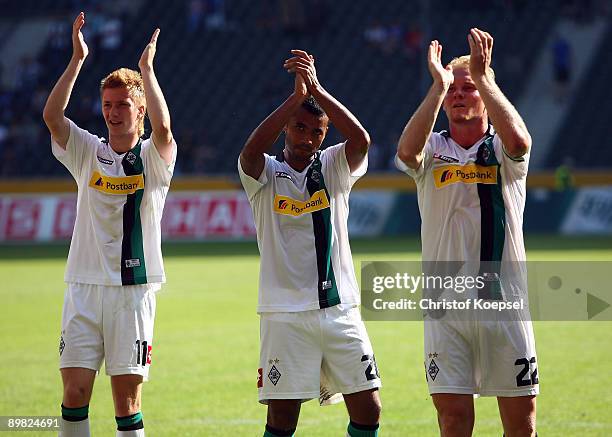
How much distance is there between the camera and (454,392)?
18.0ft

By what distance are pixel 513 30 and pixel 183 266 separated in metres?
16.5

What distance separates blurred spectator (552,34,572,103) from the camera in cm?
3117

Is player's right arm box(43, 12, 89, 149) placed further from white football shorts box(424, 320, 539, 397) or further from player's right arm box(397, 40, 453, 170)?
white football shorts box(424, 320, 539, 397)

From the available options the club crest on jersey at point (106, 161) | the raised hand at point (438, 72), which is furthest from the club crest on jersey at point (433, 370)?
the club crest on jersey at point (106, 161)

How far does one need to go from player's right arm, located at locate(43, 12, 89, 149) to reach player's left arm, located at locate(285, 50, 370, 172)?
4.14ft

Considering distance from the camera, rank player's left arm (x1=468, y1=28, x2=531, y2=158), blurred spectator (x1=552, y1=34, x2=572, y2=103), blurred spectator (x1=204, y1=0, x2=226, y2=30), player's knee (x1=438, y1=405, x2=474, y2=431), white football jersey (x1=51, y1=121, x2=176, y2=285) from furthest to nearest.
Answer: blurred spectator (x1=204, y1=0, x2=226, y2=30) → blurred spectator (x1=552, y1=34, x2=572, y2=103) → white football jersey (x1=51, y1=121, x2=176, y2=285) → player's knee (x1=438, y1=405, x2=474, y2=431) → player's left arm (x1=468, y1=28, x2=531, y2=158)

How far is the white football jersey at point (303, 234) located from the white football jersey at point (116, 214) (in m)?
0.66

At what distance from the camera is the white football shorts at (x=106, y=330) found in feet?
19.9

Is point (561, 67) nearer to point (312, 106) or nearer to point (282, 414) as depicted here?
point (312, 106)

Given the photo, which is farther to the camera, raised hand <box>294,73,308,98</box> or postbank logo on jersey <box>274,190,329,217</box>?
postbank logo on jersey <box>274,190,329,217</box>

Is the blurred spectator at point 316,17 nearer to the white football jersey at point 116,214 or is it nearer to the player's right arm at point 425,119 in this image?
the white football jersey at point 116,214

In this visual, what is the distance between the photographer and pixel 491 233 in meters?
5.59

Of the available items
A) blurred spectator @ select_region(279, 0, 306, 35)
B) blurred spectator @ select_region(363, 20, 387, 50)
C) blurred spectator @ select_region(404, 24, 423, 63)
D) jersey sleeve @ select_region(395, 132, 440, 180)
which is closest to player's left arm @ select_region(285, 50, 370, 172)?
jersey sleeve @ select_region(395, 132, 440, 180)

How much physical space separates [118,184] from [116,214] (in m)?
0.18
